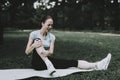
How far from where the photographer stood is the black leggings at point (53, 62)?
8320mm

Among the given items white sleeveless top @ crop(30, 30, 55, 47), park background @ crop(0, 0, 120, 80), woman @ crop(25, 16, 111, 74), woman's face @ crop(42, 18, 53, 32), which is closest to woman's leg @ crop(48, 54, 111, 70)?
woman @ crop(25, 16, 111, 74)

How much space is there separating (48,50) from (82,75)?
1031 mm

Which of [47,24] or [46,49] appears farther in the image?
[46,49]

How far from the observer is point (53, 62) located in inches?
341

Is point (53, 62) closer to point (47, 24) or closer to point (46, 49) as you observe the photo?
point (46, 49)

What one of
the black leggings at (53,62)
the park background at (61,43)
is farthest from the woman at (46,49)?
the park background at (61,43)

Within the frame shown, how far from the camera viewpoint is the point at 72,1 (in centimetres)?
1931

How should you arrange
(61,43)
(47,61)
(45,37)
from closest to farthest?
(47,61) → (45,37) → (61,43)

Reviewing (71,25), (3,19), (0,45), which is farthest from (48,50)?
(71,25)

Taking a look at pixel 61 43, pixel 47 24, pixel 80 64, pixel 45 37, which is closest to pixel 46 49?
pixel 45 37

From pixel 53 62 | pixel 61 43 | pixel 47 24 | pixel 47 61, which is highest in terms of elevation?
pixel 47 24

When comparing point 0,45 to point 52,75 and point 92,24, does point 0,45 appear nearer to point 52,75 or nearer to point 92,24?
point 52,75

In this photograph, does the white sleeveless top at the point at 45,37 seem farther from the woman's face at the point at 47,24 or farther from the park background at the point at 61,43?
the park background at the point at 61,43

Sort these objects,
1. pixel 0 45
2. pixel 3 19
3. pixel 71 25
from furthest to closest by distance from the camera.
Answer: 1. pixel 71 25
2. pixel 3 19
3. pixel 0 45
